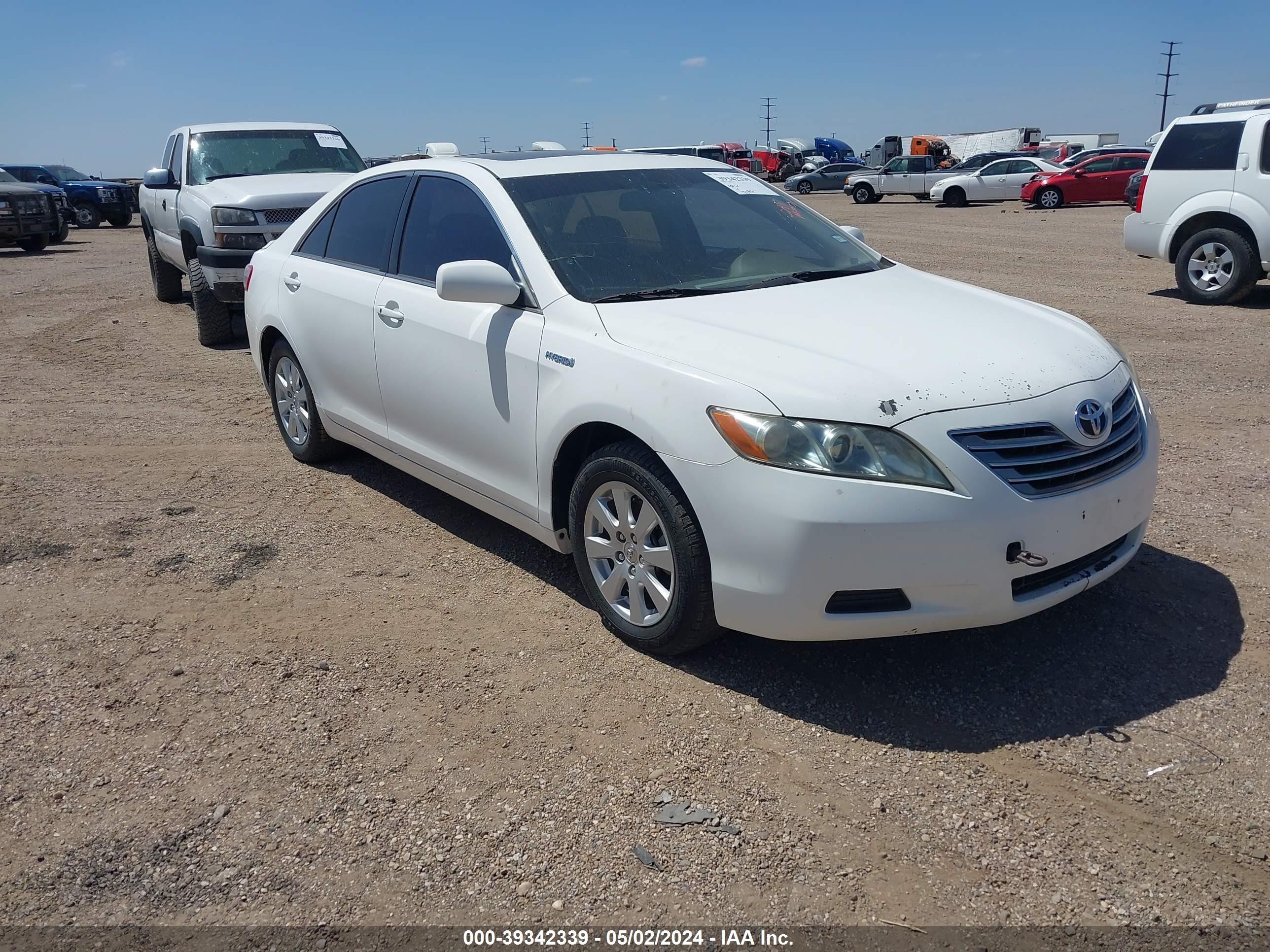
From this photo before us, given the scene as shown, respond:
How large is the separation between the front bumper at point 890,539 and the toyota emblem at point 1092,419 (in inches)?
1.7

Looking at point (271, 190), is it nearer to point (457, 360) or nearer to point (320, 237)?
point (320, 237)

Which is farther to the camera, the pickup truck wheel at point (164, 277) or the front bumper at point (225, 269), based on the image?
the pickup truck wheel at point (164, 277)

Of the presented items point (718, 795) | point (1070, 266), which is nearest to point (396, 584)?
point (718, 795)

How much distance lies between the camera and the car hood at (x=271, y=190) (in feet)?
31.3

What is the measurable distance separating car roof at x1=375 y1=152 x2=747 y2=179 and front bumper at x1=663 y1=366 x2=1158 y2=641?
5.97 feet

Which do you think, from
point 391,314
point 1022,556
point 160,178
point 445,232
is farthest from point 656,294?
point 160,178

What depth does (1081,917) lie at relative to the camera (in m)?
2.49

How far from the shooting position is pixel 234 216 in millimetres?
9461

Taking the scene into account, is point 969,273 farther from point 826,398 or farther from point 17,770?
point 17,770

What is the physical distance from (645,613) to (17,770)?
2.05 meters

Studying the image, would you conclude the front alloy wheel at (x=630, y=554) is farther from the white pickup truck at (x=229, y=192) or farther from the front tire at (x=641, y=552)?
the white pickup truck at (x=229, y=192)

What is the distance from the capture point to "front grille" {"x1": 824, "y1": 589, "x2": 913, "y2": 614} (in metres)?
3.23

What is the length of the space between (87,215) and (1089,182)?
29049mm

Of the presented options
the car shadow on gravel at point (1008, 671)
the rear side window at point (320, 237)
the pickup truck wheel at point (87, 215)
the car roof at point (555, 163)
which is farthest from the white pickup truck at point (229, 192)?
the pickup truck wheel at point (87, 215)
